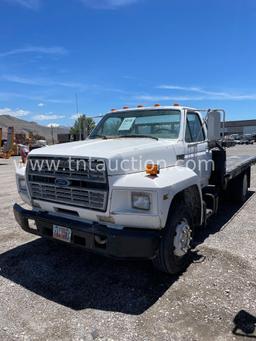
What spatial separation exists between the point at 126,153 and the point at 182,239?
1.34 m

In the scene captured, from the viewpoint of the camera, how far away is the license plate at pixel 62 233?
4.19 metres

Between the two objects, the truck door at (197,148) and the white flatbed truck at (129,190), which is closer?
the white flatbed truck at (129,190)

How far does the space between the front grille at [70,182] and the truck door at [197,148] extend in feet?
5.93

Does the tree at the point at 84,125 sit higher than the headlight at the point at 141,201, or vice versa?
the tree at the point at 84,125

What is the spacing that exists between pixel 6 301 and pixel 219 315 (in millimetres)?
2366

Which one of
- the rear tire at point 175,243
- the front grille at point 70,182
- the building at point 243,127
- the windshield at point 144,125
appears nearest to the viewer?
the front grille at point 70,182

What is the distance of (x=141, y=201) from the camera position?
3.76 m

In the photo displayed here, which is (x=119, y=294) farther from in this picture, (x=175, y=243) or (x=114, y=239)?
(x=175, y=243)

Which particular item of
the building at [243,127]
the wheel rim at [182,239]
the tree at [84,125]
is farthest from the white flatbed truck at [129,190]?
the building at [243,127]

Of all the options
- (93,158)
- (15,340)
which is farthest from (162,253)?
(15,340)

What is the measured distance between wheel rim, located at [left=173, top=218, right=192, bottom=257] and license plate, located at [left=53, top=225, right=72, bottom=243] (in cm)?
132

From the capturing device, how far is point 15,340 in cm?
315

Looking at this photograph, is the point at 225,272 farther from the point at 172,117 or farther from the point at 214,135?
the point at 172,117

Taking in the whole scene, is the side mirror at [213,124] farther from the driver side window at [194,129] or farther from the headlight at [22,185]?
the headlight at [22,185]
